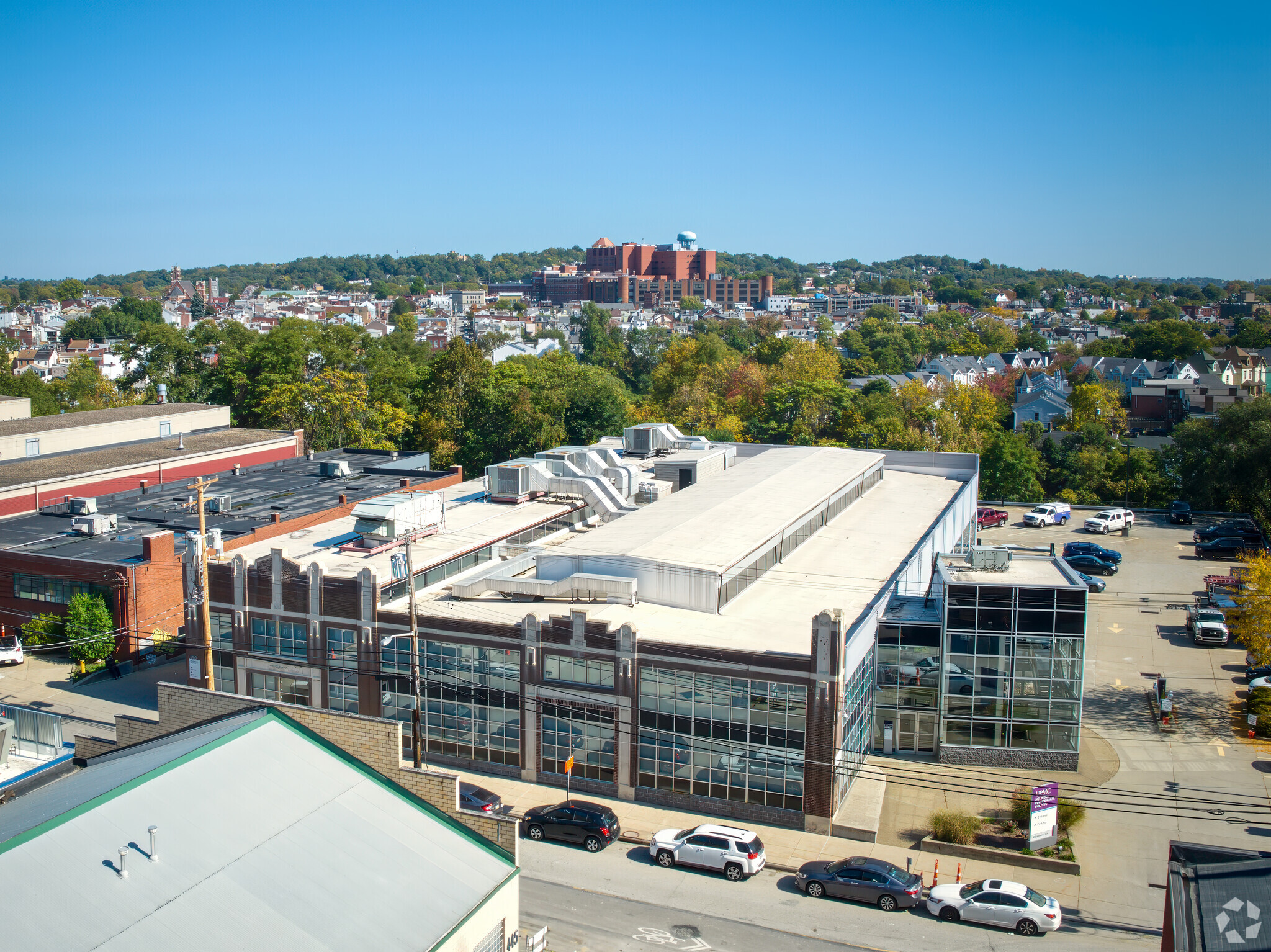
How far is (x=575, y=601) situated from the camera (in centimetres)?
3394

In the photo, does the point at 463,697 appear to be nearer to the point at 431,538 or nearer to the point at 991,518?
the point at 431,538

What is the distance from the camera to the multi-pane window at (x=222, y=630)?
36000 mm

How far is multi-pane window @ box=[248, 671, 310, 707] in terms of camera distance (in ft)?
115

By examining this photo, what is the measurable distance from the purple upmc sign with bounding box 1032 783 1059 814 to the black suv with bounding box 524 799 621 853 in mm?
10754

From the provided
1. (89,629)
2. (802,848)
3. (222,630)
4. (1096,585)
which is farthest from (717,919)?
(1096,585)

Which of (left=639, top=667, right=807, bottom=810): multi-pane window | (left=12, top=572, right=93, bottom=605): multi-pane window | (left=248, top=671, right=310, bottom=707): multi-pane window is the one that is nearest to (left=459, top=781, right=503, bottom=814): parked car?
(left=639, top=667, right=807, bottom=810): multi-pane window

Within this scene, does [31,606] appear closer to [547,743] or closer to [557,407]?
[547,743]

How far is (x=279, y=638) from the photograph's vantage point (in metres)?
35.1

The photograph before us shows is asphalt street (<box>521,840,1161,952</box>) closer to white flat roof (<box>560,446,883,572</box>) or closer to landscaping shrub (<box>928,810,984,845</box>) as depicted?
landscaping shrub (<box>928,810,984,845</box>)

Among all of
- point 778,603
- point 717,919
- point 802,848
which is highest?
point 778,603

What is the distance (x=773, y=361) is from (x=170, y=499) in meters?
88.6

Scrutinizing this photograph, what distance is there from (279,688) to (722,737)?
1543 cm

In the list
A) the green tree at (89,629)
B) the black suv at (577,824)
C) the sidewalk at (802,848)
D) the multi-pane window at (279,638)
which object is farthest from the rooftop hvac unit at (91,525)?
the black suv at (577,824)

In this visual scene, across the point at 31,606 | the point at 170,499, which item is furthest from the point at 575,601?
the point at 170,499
